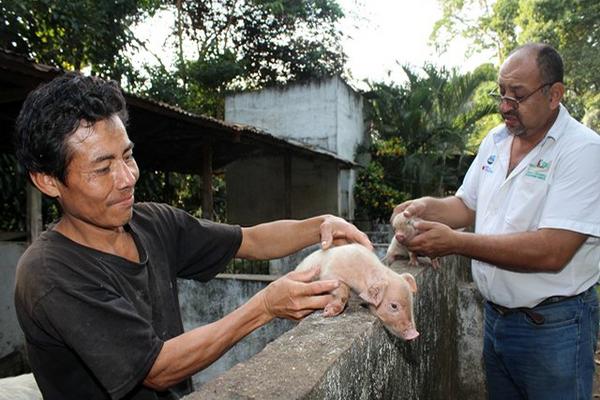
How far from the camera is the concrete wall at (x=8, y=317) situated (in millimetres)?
6691

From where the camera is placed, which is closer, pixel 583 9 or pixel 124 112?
pixel 124 112

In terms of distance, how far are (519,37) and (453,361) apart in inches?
905

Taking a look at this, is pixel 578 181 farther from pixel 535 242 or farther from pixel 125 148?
pixel 125 148

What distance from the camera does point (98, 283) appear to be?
67.6 inches

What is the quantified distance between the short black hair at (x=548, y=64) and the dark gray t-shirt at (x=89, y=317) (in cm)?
243

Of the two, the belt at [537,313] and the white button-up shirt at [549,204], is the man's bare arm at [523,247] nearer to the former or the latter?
the white button-up shirt at [549,204]

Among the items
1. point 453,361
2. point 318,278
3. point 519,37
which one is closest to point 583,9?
point 519,37

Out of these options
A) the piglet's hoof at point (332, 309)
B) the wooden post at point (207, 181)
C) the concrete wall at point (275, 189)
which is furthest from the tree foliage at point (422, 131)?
the piglet's hoof at point (332, 309)

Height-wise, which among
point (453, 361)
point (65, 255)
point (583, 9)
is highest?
point (583, 9)

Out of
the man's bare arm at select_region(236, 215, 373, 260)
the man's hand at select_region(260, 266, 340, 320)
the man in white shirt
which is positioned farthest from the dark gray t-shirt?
the man in white shirt

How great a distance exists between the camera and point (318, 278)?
2.59 m

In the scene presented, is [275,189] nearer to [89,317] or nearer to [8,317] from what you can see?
A: [8,317]

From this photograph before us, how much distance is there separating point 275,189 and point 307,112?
2.87 meters

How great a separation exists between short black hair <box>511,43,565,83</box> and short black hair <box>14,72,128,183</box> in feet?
7.99
